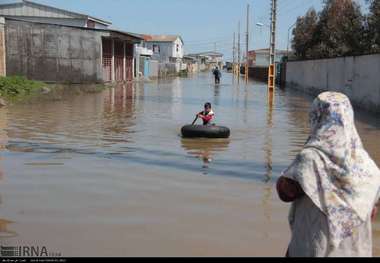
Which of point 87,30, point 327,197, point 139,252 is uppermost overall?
point 87,30

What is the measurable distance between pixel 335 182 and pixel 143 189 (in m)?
4.81

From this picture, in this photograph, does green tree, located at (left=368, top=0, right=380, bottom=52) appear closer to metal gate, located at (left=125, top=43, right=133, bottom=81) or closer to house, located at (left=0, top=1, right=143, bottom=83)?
house, located at (left=0, top=1, right=143, bottom=83)

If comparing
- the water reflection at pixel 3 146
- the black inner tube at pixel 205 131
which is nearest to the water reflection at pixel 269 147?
the black inner tube at pixel 205 131

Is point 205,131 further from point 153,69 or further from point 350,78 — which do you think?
point 153,69

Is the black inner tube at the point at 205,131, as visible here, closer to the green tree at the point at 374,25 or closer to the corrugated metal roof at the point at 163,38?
the green tree at the point at 374,25

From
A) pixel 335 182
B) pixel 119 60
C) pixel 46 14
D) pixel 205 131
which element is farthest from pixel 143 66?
pixel 335 182

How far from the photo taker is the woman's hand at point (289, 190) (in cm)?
332

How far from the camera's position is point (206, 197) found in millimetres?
7367

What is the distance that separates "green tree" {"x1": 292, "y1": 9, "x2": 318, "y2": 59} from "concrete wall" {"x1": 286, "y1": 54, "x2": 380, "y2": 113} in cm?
410

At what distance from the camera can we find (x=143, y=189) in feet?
25.5

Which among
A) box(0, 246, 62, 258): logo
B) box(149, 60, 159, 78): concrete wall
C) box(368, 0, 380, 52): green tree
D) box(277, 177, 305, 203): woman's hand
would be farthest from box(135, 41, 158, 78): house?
box(277, 177, 305, 203): woman's hand

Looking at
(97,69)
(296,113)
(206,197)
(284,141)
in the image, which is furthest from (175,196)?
(97,69)

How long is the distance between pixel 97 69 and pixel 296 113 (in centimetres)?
1687

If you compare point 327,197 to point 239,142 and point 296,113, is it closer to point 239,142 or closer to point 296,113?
point 239,142
